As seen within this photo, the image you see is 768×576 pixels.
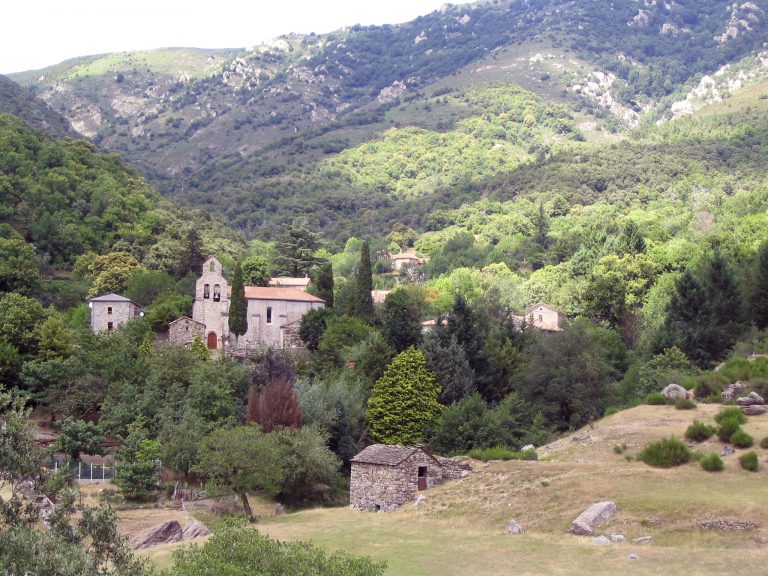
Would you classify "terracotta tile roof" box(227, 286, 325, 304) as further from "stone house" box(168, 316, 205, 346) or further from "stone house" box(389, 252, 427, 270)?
"stone house" box(389, 252, 427, 270)

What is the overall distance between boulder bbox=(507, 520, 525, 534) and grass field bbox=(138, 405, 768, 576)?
0.95 feet

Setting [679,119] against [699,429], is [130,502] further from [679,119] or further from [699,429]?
[679,119]

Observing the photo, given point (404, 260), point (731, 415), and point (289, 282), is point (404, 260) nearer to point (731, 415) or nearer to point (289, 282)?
point (289, 282)

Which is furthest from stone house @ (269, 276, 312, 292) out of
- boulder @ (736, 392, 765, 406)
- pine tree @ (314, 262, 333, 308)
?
boulder @ (736, 392, 765, 406)

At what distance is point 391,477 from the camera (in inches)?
1500

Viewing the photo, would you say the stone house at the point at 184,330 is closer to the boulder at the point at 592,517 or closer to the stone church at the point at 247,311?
the stone church at the point at 247,311

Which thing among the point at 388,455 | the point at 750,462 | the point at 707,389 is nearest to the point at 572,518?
the point at 750,462

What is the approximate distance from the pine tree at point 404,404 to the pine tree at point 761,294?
1976 cm

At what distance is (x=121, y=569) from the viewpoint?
19.1 metres

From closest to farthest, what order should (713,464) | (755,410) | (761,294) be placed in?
(713,464) < (755,410) < (761,294)

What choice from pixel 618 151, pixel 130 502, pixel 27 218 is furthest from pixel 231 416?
pixel 618 151

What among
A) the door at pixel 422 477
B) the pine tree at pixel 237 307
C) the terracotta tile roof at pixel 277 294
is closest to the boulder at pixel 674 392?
the door at pixel 422 477

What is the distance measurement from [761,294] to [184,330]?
1407 inches

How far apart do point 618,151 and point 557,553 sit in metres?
139
